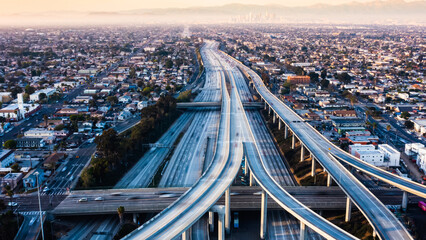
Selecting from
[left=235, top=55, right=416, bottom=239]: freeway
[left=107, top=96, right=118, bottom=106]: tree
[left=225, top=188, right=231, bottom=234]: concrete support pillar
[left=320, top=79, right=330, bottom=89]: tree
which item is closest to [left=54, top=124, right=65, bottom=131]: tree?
[left=107, top=96, right=118, bottom=106]: tree

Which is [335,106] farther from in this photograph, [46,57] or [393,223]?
[46,57]

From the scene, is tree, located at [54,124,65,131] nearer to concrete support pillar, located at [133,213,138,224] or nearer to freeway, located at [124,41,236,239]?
freeway, located at [124,41,236,239]

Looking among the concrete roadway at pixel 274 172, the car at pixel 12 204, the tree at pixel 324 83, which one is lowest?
the concrete roadway at pixel 274 172

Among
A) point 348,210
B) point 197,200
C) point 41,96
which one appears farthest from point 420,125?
point 41,96

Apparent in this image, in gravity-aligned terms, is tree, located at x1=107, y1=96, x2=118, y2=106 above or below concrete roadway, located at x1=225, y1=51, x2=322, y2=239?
above

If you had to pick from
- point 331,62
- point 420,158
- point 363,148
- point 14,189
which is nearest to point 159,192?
point 14,189

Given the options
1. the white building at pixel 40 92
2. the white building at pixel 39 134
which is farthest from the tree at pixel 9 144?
the white building at pixel 40 92

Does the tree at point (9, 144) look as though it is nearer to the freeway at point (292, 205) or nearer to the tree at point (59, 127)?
the tree at point (59, 127)
